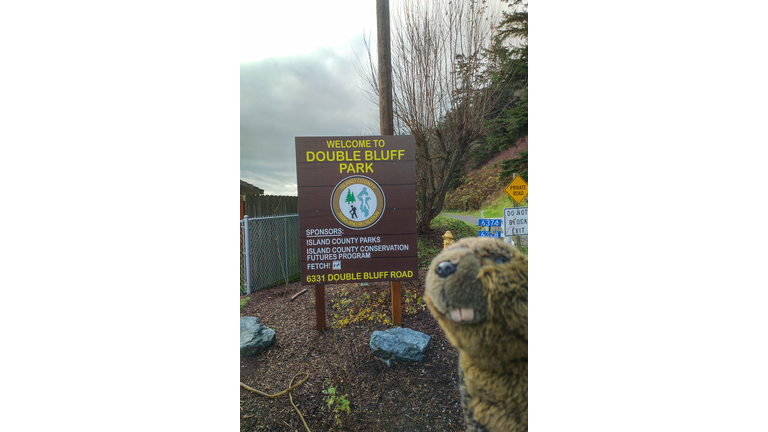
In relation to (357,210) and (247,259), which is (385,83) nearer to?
(357,210)

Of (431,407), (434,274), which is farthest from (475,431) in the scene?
(434,274)

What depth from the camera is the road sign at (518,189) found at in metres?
1.12

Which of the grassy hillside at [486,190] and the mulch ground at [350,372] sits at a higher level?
the grassy hillside at [486,190]

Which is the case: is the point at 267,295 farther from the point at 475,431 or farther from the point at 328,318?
the point at 475,431

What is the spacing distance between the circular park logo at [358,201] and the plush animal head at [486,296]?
0.68m

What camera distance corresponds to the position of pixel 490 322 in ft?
2.92

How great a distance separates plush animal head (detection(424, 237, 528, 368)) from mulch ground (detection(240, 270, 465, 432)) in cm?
38

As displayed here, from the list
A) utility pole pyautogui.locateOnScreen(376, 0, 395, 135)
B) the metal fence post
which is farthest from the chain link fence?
utility pole pyautogui.locateOnScreen(376, 0, 395, 135)

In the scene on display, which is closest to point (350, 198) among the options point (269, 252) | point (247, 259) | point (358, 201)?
Answer: point (358, 201)

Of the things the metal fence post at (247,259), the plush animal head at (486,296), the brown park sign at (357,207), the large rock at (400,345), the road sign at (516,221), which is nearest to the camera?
the plush animal head at (486,296)

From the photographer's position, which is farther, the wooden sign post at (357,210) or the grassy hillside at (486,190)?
the wooden sign post at (357,210)

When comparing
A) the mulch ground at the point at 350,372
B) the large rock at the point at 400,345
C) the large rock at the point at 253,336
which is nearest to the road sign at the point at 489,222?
the mulch ground at the point at 350,372

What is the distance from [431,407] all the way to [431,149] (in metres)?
1.41

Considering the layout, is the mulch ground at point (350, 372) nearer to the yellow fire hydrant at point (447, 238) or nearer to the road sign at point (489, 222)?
the yellow fire hydrant at point (447, 238)
